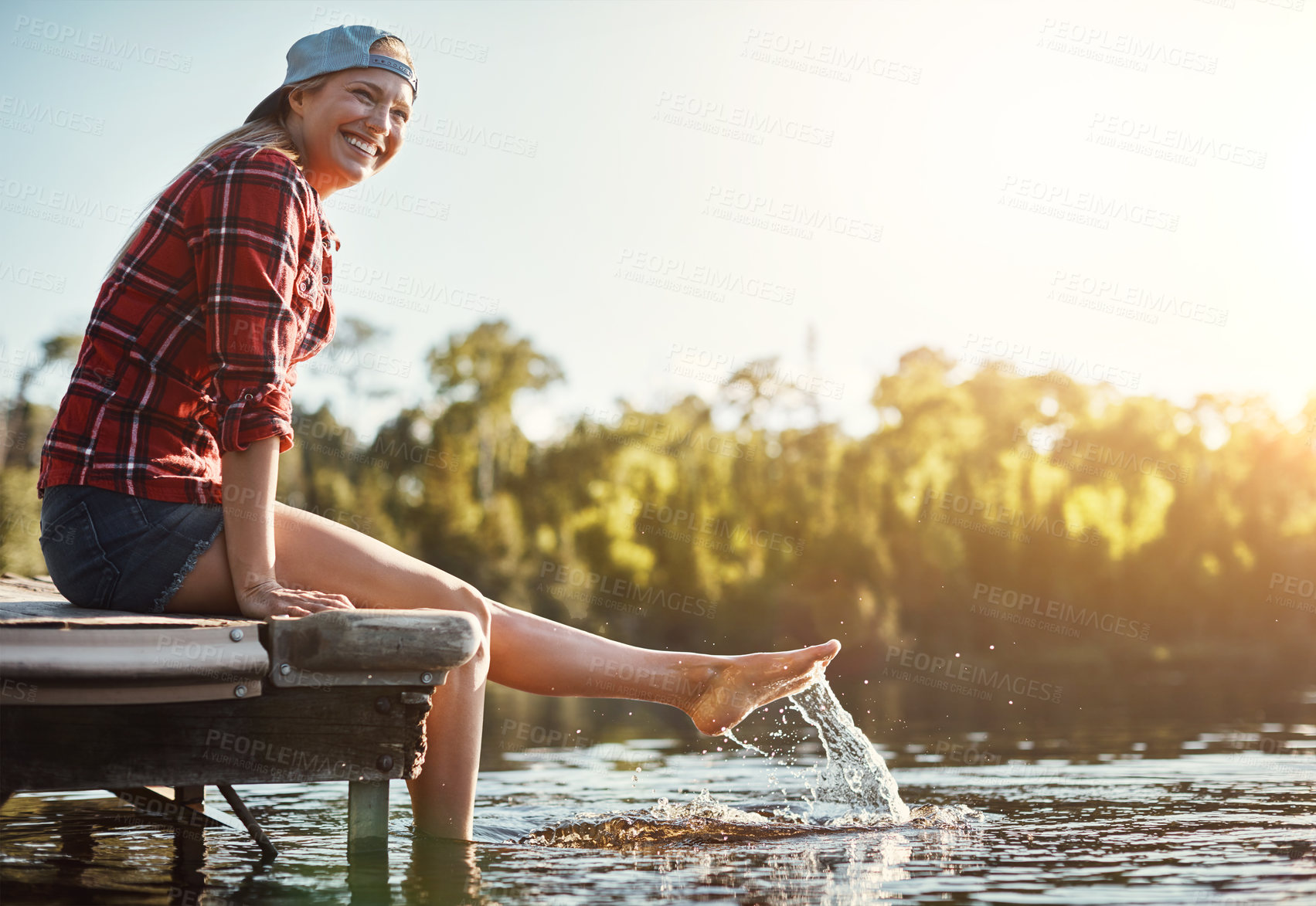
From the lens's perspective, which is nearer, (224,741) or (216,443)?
(224,741)

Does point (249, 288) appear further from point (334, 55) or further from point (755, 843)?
point (755, 843)

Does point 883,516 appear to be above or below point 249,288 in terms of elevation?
above

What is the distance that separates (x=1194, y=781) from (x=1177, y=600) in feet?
84.3

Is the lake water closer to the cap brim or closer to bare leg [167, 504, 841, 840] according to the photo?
bare leg [167, 504, 841, 840]

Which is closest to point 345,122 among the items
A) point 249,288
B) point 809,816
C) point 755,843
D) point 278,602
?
point 249,288

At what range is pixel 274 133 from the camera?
2652 millimetres

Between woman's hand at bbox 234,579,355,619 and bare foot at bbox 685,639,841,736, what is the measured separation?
1.17 metres

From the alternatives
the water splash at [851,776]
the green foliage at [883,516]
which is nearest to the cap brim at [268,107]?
the water splash at [851,776]

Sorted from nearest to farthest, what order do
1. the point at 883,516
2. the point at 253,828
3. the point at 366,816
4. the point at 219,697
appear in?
1. the point at 219,697
2. the point at 366,816
3. the point at 253,828
4. the point at 883,516

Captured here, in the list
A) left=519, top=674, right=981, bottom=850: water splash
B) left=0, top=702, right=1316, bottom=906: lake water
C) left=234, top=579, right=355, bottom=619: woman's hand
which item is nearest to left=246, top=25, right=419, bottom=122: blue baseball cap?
left=234, top=579, right=355, bottom=619: woman's hand

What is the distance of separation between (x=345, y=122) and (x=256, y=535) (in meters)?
0.98

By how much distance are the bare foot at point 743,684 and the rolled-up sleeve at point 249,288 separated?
135 centimetres

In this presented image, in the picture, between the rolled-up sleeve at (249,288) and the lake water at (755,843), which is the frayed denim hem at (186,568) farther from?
the lake water at (755,843)

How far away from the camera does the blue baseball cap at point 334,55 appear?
2.70 meters
